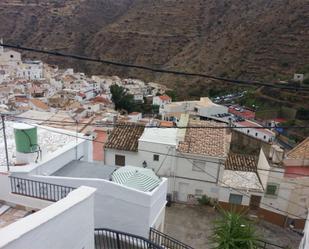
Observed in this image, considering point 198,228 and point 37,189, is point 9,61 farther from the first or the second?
point 37,189

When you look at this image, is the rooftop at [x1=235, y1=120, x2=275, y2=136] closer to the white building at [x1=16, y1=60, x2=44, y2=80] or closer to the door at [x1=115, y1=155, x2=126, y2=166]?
the door at [x1=115, y1=155, x2=126, y2=166]

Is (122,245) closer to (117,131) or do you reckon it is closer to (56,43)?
(117,131)

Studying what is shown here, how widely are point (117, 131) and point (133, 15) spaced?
85357 mm

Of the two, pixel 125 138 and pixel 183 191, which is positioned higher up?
pixel 125 138

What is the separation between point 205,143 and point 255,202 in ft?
13.1

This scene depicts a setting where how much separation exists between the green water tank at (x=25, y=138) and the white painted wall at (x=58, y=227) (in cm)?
307

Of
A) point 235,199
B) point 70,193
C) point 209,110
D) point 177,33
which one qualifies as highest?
point 177,33

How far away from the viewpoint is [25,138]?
769 cm

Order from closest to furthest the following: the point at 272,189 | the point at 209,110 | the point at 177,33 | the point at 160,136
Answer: the point at 272,189, the point at 160,136, the point at 209,110, the point at 177,33

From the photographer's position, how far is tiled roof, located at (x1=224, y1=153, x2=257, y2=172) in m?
17.3

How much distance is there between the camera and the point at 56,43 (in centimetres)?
8631

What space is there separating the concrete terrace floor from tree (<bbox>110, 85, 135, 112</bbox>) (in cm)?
3610

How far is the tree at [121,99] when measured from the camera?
50.9 m

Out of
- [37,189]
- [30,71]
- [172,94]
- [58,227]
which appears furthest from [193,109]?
[58,227]
